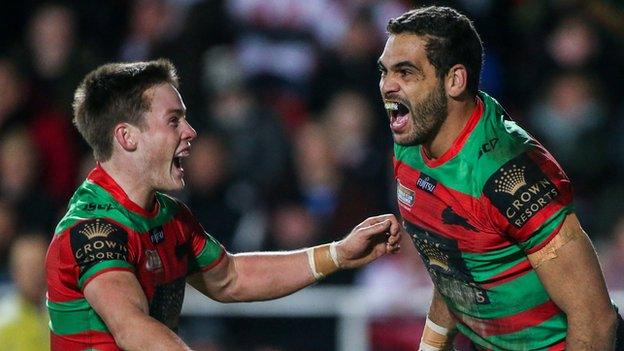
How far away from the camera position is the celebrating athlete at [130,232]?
518cm

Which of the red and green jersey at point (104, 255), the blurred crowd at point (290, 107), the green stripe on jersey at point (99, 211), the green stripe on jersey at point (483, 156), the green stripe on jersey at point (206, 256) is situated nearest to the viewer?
the green stripe on jersey at point (483, 156)

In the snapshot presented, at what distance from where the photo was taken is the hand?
581 cm

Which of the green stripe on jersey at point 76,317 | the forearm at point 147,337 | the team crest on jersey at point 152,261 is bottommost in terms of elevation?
the green stripe on jersey at point 76,317

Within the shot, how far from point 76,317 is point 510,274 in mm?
1813

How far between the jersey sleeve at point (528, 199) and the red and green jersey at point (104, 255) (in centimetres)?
146

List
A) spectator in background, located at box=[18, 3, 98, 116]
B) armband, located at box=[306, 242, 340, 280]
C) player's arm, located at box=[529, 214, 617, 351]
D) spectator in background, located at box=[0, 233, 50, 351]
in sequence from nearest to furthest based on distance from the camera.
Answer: player's arm, located at box=[529, 214, 617, 351] < armband, located at box=[306, 242, 340, 280] < spectator in background, located at box=[0, 233, 50, 351] < spectator in background, located at box=[18, 3, 98, 116]

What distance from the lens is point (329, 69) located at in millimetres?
10469

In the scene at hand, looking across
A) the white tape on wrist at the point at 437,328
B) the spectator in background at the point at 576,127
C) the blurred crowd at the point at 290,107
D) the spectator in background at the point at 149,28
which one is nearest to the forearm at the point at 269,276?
the white tape on wrist at the point at 437,328

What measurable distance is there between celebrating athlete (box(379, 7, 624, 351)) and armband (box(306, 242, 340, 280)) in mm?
622

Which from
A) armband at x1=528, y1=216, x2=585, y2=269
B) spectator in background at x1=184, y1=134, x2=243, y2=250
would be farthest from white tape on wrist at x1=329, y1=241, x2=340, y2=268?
spectator in background at x1=184, y1=134, x2=243, y2=250

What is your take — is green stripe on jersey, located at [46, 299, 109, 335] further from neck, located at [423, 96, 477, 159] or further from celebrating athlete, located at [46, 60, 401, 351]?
neck, located at [423, 96, 477, 159]

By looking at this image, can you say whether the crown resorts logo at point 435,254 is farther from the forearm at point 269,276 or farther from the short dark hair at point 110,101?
the short dark hair at point 110,101

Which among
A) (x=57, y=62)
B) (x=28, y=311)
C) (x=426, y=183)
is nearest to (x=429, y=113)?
(x=426, y=183)

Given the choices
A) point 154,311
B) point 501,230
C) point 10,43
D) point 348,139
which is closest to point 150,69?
point 154,311
